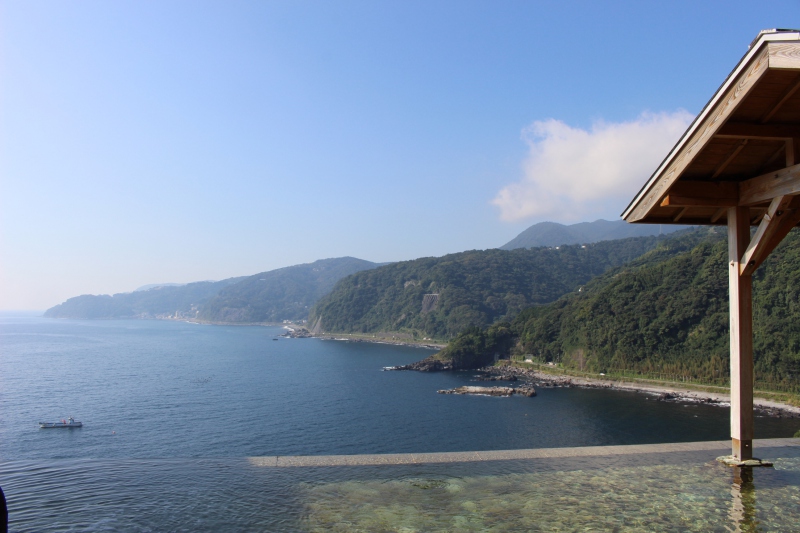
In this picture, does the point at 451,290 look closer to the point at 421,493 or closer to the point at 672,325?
the point at 672,325

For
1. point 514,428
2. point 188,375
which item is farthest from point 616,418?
point 188,375

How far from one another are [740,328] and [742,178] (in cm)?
160

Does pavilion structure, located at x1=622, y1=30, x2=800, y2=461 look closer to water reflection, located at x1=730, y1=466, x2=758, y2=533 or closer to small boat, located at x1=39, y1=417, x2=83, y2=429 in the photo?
water reflection, located at x1=730, y1=466, x2=758, y2=533

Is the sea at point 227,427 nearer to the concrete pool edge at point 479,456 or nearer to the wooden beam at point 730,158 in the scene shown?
the concrete pool edge at point 479,456

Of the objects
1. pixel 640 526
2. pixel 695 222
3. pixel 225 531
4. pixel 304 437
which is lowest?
pixel 304 437

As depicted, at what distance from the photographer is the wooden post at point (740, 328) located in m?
5.19

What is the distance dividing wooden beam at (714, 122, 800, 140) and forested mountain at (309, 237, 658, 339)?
3429 inches

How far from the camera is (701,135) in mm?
4691

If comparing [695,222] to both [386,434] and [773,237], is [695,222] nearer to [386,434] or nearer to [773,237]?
[773,237]

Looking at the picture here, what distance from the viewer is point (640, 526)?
4363mm

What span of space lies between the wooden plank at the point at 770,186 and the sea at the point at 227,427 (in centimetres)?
531

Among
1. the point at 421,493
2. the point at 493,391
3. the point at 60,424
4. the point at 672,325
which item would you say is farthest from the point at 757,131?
the point at 672,325

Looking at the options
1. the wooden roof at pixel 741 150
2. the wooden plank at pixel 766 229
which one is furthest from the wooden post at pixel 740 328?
the wooden roof at pixel 741 150

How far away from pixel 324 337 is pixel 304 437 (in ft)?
268
